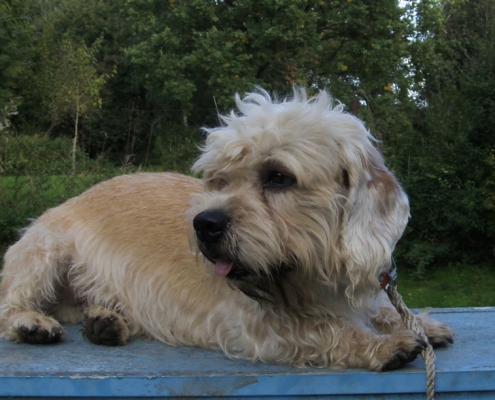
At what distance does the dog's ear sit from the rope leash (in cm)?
17

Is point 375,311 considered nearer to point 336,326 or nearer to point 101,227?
point 336,326

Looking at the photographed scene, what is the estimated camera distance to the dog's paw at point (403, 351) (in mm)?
2316

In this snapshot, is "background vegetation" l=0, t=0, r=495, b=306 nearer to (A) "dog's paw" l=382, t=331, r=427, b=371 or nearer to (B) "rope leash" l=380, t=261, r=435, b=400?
(B) "rope leash" l=380, t=261, r=435, b=400

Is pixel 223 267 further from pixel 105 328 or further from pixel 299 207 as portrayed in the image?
pixel 105 328

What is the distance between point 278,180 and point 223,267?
405mm

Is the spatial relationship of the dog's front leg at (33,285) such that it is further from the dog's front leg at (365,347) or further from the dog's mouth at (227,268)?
the dog's front leg at (365,347)

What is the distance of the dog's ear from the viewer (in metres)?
2.38

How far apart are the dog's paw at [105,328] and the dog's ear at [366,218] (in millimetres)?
1218

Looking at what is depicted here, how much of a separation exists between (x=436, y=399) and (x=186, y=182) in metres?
1.85

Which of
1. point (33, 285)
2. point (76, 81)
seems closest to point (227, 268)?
point (33, 285)

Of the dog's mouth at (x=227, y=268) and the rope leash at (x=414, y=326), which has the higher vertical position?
the dog's mouth at (x=227, y=268)

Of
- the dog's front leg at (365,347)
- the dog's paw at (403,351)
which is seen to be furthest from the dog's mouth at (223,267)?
the dog's paw at (403,351)

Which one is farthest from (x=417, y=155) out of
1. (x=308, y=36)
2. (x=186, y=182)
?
(x=308, y=36)

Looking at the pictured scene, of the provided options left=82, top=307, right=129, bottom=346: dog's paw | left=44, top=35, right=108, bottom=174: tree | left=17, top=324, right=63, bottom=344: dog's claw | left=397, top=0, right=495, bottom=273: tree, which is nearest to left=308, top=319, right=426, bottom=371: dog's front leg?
left=82, top=307, right=129, bottom=346: dog's paw
